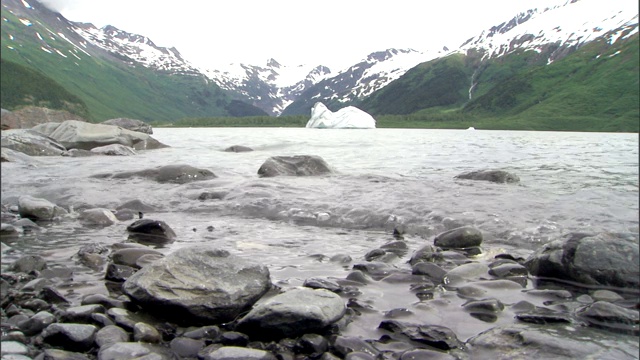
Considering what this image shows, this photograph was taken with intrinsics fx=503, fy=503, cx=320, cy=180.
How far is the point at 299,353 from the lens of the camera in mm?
4117

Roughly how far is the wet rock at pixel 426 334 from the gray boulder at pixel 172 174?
1254 centimetres

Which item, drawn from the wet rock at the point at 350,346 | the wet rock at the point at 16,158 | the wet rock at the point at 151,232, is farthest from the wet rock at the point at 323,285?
the wet rock at the point at 16,158

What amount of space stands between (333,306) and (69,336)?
2.23 metres

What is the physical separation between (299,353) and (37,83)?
207 m

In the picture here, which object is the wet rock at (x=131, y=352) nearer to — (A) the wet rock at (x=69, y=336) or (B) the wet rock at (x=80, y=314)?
(A) the wet rock at (x=69, y=336)

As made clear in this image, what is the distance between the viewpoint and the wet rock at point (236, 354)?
3.84 metres

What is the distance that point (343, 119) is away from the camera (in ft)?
483

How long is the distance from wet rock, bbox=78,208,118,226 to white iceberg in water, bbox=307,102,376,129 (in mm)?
135009

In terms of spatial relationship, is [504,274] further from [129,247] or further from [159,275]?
[129,247]

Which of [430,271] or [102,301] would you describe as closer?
[102,301]

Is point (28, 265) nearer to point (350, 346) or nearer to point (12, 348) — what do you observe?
point (12, 348)

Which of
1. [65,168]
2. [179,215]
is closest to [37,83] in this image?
[65,168]

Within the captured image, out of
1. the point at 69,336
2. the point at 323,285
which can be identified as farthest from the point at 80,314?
the point at 323,285

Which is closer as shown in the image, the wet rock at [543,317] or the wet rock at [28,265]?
the wet rock at [543,317]
